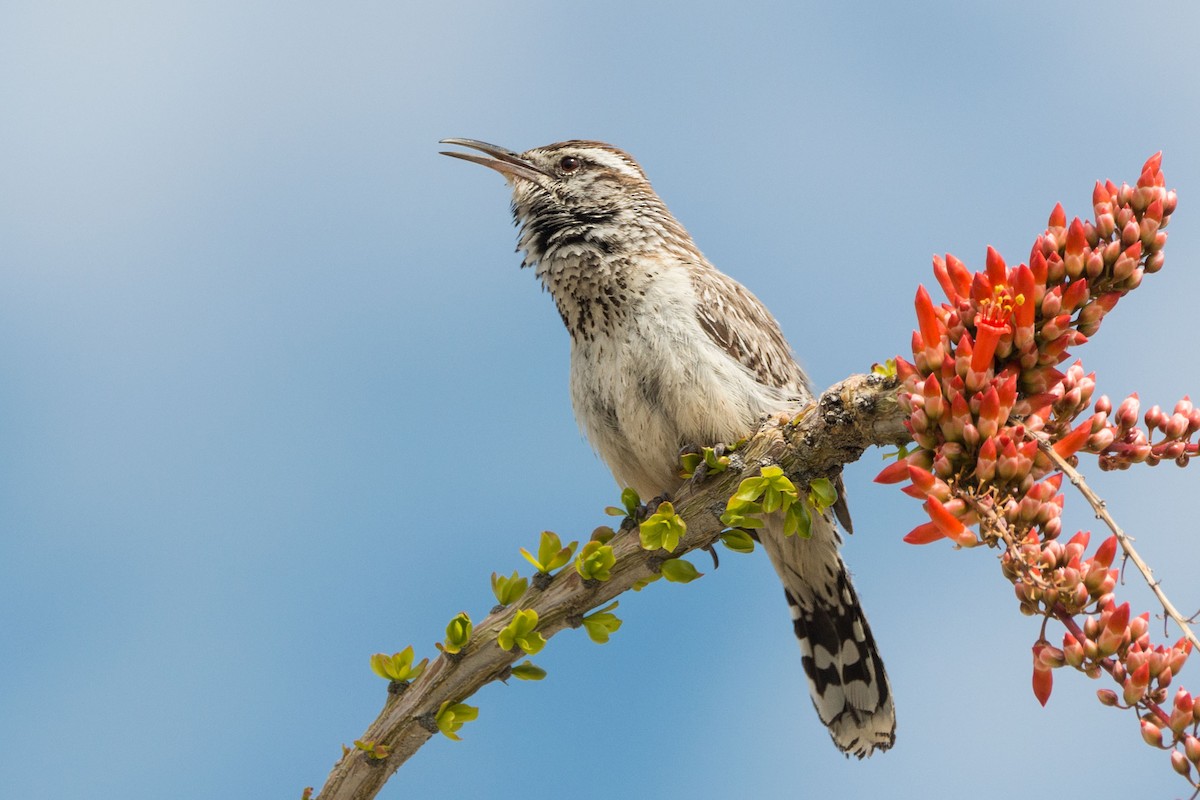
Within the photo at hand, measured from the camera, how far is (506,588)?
429 cm

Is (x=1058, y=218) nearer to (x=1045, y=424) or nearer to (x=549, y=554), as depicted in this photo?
(x=1045, y=424)

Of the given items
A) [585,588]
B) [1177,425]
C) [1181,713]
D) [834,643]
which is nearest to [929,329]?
[1177,425]

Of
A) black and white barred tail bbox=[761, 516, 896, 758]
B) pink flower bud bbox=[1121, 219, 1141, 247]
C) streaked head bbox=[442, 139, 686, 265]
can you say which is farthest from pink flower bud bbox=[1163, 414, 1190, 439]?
streaked head bbox=[442, 139, 686, 265]

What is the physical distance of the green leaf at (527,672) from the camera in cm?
420

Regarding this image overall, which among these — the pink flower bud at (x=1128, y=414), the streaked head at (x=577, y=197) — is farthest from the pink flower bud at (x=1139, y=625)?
the streaked head at (x=577, y=197)

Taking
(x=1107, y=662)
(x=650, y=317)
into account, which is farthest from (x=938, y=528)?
(x=650, y=317)

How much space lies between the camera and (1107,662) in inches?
90.0

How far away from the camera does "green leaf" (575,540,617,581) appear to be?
13.6ft

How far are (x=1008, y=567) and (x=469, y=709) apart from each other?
92.4 inches

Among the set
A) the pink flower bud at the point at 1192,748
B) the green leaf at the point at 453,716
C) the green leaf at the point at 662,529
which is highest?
the green leaf at the point at 662,529

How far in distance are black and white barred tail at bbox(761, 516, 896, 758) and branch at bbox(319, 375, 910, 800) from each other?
3.65 ft

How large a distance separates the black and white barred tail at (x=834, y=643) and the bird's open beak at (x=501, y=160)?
2317 mm

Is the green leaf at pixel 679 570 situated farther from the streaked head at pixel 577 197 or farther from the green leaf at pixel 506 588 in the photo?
the streaked head at pixel 577 197

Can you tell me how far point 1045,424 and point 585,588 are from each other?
1.98 m
